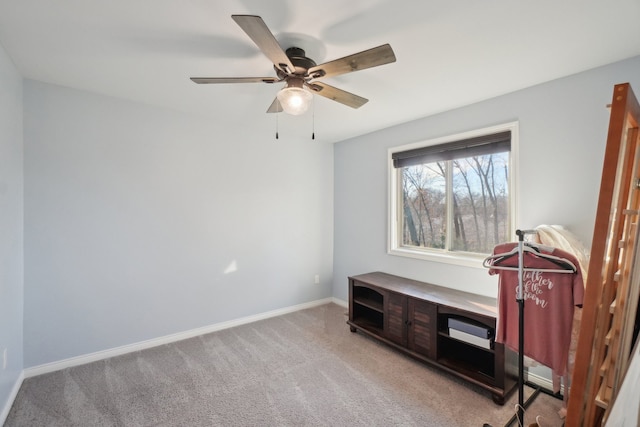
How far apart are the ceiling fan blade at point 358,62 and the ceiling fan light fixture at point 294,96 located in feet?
0.35

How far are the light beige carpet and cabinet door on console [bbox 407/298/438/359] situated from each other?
0.57ft

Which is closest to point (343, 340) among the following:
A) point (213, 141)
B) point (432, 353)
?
point (432, 353)

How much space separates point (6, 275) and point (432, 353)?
3.27 metres

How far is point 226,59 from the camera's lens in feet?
6.36

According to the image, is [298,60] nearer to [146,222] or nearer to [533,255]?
[533,255]

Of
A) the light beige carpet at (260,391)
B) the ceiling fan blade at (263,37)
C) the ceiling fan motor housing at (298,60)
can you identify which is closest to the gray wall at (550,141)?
the light beige carpet at (260,391)

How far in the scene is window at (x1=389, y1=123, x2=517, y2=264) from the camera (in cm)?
260

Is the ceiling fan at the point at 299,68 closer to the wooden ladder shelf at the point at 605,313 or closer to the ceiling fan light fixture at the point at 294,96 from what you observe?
the ceiling fan light fixture at the point at 294,96

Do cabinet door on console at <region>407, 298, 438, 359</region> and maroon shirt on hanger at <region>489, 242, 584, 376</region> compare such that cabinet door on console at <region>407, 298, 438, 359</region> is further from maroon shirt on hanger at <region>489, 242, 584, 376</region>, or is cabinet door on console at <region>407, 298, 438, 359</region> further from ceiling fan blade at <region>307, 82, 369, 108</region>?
ceiling fan blade at <region>307, 82, 369, 108</region>

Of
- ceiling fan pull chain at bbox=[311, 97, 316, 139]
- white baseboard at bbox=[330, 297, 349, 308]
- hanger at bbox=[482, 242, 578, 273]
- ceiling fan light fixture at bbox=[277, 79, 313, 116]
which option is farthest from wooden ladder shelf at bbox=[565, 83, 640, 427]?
white baseboard at bbox=[330, 297, 349, 308]

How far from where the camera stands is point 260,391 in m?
2.19

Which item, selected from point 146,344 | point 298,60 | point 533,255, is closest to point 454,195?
point 533,255

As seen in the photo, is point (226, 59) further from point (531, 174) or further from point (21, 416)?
point (21, 416)

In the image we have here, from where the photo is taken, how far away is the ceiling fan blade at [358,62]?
1438 mm
